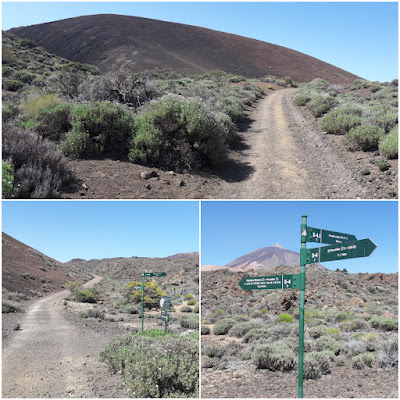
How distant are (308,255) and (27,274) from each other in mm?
25695

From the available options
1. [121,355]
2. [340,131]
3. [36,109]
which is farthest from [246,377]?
[340,131]

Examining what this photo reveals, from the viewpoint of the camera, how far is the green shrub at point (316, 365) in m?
6.37

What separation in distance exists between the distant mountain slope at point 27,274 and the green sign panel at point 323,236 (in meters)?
A: 18.9

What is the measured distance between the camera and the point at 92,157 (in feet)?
30.6

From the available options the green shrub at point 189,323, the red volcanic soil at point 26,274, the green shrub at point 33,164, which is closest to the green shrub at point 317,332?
the green shrub at point 189,323

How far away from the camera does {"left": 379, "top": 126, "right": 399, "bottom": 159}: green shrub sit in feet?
33.3

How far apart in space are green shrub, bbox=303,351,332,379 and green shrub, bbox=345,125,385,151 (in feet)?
23.5

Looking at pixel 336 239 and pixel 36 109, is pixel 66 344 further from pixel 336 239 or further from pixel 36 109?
pixel 336 239

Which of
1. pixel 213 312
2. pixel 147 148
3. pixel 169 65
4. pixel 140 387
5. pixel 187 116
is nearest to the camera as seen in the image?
pixel 140 387

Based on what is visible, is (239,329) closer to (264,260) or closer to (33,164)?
(33,164)

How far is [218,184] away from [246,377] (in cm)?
453

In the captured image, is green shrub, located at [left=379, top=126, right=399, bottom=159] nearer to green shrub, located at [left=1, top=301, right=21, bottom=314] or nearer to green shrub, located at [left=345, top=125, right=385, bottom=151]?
green shrub, located at [left=345, top=125, right=385, bottom=151]

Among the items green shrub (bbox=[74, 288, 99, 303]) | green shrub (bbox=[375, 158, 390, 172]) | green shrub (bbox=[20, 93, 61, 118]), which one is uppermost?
green shrub (bbox=[20, 93, 61, 118])

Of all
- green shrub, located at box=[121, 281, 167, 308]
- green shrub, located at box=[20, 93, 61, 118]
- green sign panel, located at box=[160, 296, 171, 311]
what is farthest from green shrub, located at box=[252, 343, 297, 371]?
green shrub, located at box=[121, 281, 167, 308]
